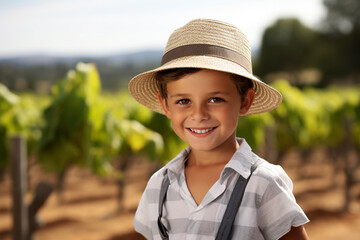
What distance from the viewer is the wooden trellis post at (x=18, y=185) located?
5.06m

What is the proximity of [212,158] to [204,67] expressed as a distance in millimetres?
406

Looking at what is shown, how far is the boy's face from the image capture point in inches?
65.5

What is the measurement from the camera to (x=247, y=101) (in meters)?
1.84

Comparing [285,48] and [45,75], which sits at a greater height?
[285,48]

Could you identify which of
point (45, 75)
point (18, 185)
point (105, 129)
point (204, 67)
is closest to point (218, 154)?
point (204, 67)

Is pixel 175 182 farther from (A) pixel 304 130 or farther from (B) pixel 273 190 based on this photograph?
(A) pixel 304 130

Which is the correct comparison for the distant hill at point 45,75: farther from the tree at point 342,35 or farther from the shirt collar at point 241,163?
the shirt collar at point 241,163

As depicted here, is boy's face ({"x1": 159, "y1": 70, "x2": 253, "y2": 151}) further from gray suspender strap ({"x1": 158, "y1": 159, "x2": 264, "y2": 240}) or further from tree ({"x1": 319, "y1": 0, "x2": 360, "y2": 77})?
tree ({"x1": 319, "y1": 0, "x2": 360, "y2": 77})

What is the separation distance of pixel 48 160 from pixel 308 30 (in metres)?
55.8

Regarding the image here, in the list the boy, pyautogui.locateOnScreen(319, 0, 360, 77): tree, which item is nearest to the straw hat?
the boy

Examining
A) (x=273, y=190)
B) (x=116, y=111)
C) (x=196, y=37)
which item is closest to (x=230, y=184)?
(x=273, y=190)

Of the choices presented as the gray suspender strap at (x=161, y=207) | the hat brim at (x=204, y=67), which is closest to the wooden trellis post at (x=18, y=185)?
the hat brim at (x=204, y=67)

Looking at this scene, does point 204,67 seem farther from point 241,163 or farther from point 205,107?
point 241,163

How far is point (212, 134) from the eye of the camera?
1701 millimetres
